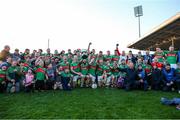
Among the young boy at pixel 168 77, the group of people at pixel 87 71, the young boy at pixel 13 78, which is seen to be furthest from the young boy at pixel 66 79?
the young boy at pixel 168 77

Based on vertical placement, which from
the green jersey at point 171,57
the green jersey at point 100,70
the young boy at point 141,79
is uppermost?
the green jersey at point 171,57

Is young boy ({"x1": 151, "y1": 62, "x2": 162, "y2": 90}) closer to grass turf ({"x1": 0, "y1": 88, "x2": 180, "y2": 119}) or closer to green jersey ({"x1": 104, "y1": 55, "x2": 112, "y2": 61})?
green jersey ({"x1": 104, "y1": 55, "x2": 112, "y2": 61})

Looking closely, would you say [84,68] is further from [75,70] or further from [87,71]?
[75,70]

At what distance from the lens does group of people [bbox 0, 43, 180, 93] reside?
841cm

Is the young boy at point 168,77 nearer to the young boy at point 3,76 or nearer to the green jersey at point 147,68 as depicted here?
the green jersey at point 147,68

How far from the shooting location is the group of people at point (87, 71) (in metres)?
8.41

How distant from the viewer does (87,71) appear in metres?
9.94

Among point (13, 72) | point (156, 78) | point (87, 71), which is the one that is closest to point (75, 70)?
point (87, 71)

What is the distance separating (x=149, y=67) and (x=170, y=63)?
986 millimetres

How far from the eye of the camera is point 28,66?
9.07m

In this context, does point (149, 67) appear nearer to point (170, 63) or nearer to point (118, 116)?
point (170, 63)

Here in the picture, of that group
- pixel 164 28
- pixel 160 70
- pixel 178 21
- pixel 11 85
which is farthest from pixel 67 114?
pixel 164 28

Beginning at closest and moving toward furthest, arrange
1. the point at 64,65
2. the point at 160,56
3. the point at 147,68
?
the point at 147,68, the point at 64,65, the point at 160,56

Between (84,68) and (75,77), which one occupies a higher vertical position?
(84,68)
